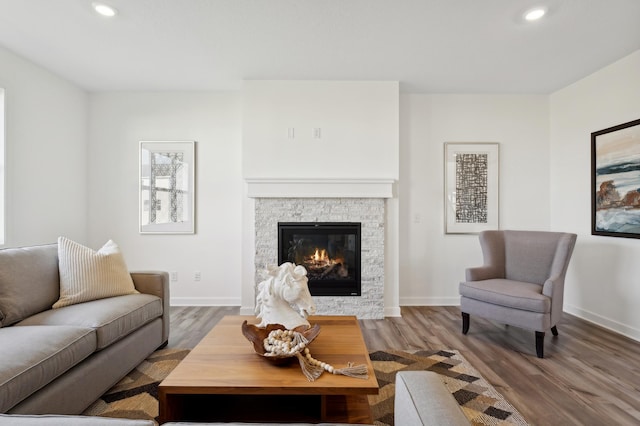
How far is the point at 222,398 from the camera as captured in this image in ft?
5.40

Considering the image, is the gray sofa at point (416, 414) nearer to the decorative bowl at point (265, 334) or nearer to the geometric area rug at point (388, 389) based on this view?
the decorative bowl at point (265, 334)

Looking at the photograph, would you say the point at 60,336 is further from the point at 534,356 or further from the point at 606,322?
the point at 606,322

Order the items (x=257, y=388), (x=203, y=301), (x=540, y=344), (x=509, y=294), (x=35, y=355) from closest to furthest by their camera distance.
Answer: (x=257, y=388) → (x=35, y=355) → (x=540, y=344) → (x=509, y=294) → (x=203, y=301)

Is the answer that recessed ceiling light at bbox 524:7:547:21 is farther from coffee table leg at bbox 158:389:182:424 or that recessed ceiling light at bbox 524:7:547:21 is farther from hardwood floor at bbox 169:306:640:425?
coffee table leg at bbox 158:389:182:424

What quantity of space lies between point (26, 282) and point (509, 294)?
3.44m

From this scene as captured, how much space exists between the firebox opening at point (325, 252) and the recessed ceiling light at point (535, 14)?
7.36ft

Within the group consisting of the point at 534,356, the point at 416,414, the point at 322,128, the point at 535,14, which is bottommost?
the point at 534,356

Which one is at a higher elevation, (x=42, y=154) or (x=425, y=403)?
(x=42, y=154)

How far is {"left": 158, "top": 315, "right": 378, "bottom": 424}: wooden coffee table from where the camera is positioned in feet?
4.51

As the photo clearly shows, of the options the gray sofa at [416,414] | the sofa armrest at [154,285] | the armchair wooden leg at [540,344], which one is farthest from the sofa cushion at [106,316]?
the armchair wooden leg at [540,344]

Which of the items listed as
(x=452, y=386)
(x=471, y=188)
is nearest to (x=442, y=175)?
(x=471, y=188)

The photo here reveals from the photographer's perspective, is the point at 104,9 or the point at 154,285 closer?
the point at 104,9

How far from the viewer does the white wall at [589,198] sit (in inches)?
122

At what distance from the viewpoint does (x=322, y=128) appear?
3.70 m
